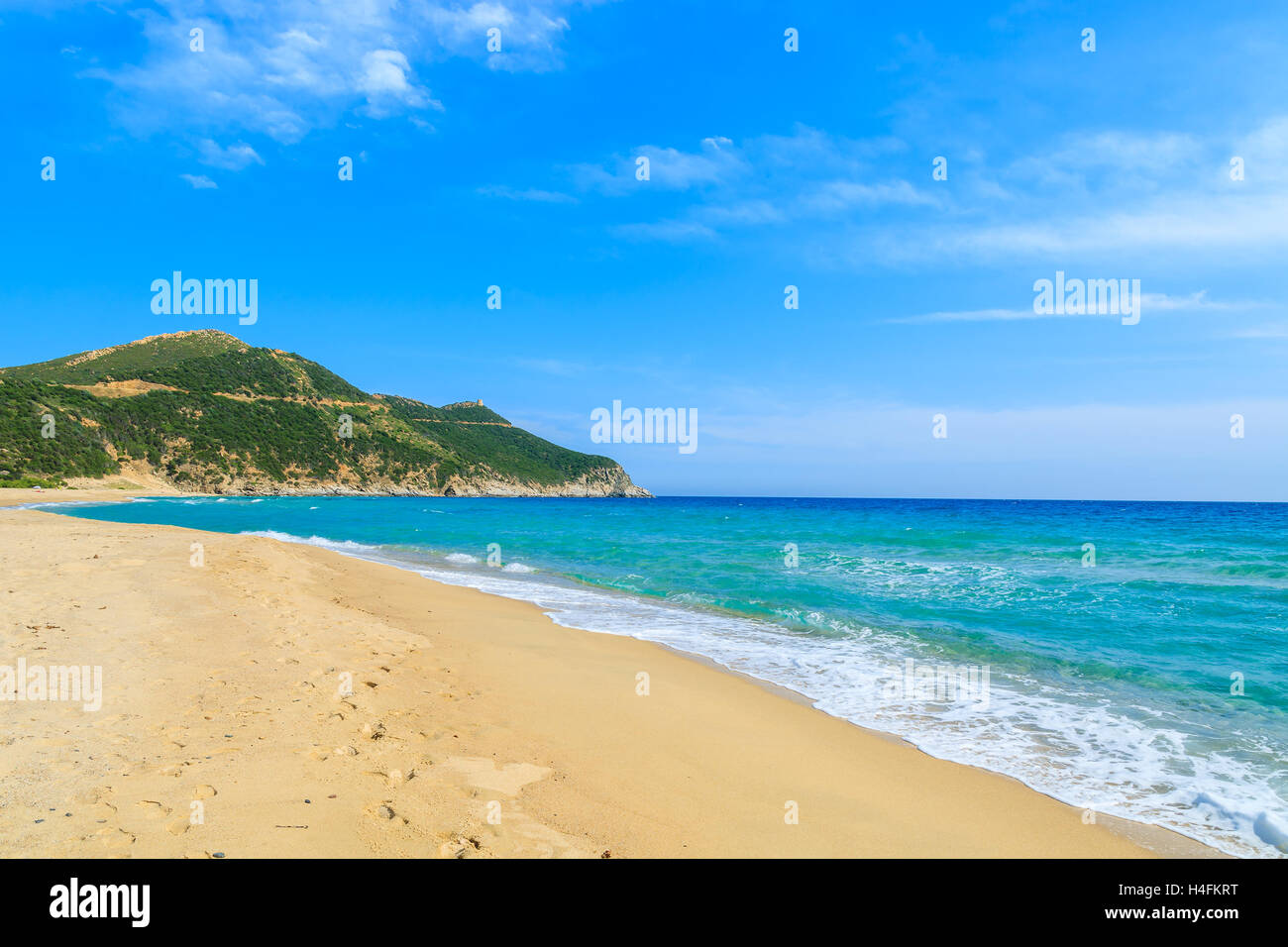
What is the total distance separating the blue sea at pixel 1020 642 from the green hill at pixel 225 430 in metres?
68.1

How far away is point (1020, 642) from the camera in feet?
37.5

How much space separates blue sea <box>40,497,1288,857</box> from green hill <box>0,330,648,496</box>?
68.1 m

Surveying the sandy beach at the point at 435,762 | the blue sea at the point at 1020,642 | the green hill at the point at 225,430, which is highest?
the green hill at the point at 225,430

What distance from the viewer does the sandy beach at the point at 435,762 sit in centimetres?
378

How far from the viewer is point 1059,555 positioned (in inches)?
1033

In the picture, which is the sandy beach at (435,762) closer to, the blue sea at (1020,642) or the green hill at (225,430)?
the blue sea at (1020,642)

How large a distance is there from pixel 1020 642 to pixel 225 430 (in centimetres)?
10889

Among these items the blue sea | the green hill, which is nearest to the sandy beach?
the blue sea

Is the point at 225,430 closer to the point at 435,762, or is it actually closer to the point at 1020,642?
the point at 435,762

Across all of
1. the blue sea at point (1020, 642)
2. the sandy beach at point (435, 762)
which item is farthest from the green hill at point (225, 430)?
the sandy beach at point (435, 762)

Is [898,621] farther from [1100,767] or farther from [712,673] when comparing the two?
[1100,767]

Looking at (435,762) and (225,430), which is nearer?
(435,762)

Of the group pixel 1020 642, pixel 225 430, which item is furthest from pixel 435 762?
pixel 225 430
